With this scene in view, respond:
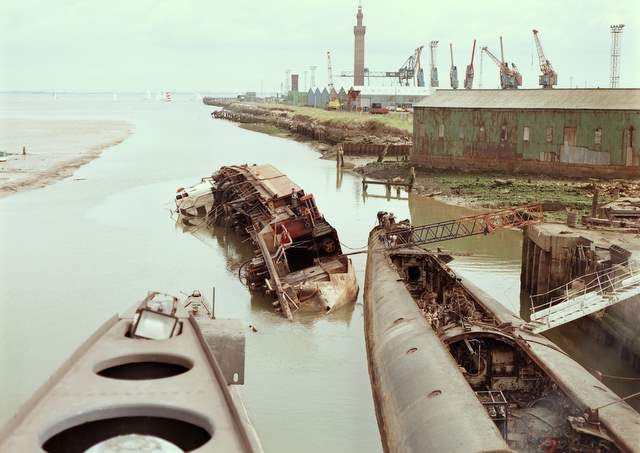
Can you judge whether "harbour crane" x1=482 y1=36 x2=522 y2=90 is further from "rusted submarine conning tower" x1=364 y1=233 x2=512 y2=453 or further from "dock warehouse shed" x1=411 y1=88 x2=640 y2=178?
"rusted submarine conning tower" x1=364 y1=233 x2=512 y2=453

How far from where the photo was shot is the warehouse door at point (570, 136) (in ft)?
186

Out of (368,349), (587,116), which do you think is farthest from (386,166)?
(368,349)

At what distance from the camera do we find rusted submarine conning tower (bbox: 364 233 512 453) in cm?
1353

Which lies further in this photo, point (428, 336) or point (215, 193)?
point (215, 193)

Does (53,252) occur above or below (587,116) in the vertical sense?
below

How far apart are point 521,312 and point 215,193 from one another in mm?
25956

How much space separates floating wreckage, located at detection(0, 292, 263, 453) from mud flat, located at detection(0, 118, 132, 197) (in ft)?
165

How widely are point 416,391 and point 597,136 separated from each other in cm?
4414

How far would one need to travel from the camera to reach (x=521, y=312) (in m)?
29.6

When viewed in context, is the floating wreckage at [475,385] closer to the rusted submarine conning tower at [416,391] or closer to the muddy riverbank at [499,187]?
the rusted submarine conning tower at [416,391]

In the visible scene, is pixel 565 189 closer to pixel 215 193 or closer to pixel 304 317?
pixel 215 193

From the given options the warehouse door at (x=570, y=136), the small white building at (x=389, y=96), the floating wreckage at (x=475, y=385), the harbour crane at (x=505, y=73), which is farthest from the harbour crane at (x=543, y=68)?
the floating wreckage at (x=475, y=385)

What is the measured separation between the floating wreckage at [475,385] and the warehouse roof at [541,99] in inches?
1405

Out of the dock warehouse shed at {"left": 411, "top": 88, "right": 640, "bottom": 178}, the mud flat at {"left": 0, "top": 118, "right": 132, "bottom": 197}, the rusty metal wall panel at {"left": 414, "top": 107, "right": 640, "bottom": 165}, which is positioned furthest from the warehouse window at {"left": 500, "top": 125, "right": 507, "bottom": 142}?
the mud flat at {"left": 0, "top": 118, "right": 132, "bottom": 197}
